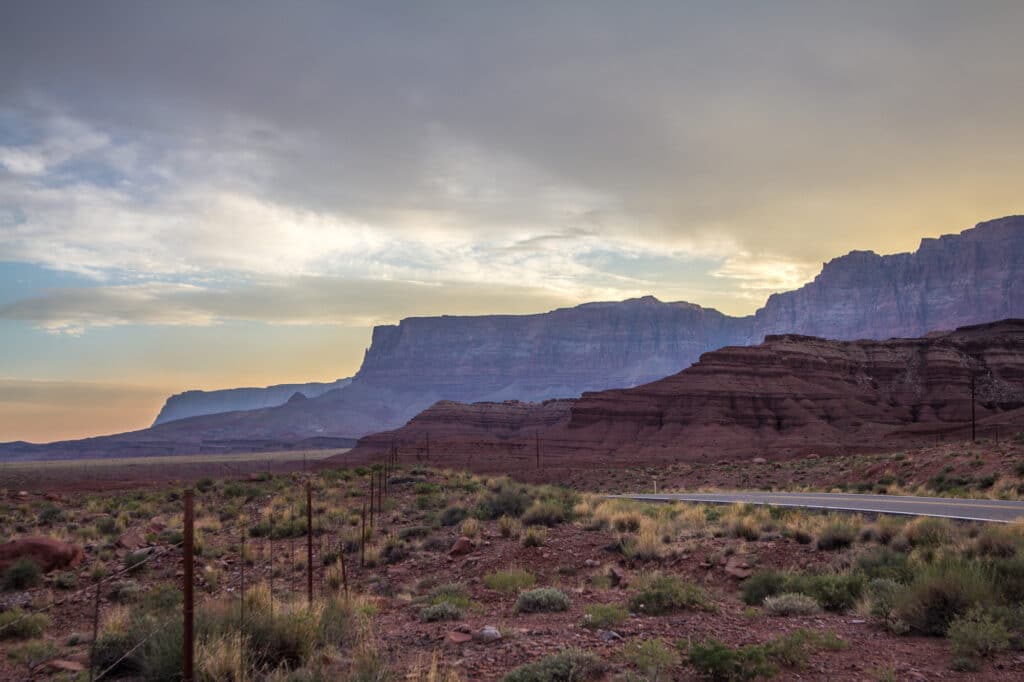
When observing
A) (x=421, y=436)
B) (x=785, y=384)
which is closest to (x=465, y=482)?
(x=785, y=384)

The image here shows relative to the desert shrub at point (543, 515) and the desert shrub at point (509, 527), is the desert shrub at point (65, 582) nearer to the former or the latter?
the desert shrub at point (509, 527)

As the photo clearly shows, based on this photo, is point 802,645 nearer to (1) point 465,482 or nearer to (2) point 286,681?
(2) point 286,681

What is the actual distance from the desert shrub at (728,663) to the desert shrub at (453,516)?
1379cm

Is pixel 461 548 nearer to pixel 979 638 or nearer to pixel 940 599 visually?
pixel 940 599

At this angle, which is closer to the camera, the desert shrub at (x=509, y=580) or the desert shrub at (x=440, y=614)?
the desert shrub at (x=440, y=614)

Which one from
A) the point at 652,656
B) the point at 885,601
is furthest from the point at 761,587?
the point at 652,656

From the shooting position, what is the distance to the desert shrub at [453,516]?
2105 cm

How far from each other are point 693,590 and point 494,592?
3.66 meters

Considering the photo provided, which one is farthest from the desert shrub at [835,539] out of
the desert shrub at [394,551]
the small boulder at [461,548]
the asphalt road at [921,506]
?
the desert shrub at [394,551]

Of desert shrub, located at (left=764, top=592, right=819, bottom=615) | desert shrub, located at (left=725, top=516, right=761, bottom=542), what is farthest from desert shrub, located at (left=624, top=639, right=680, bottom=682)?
desert shrub, located at (left=725, top=516, right=761, bottom=542)

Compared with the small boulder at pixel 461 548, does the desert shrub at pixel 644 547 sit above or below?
above

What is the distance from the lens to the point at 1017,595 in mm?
9234

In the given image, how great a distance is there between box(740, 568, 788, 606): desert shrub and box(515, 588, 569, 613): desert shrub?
2857mm

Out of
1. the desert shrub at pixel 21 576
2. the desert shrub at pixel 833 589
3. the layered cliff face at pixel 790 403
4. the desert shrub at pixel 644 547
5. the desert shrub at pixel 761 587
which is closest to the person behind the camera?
the desert shrub at pixel 833 589
